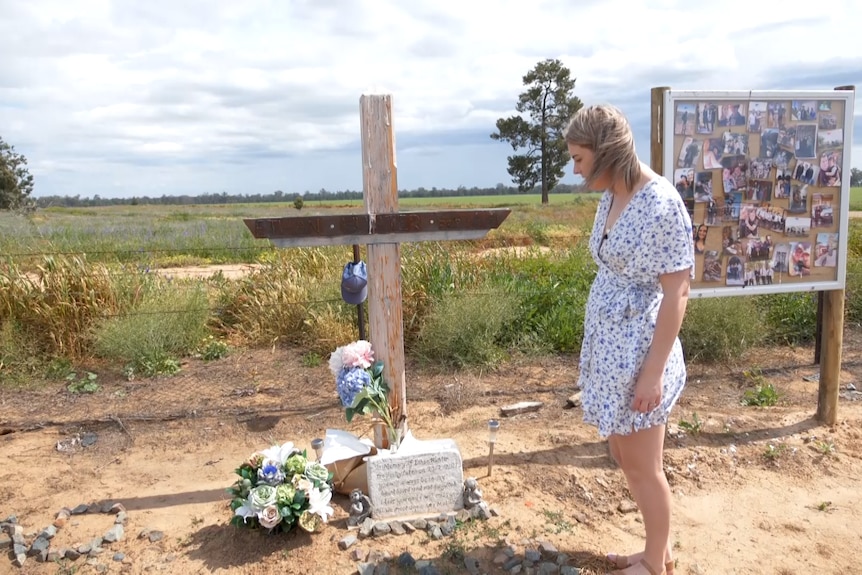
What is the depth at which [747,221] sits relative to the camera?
378 centimetres

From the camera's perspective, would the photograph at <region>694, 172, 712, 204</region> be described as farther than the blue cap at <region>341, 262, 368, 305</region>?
Yes

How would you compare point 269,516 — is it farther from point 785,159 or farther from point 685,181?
point 785,159

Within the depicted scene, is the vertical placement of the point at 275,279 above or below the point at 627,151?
below

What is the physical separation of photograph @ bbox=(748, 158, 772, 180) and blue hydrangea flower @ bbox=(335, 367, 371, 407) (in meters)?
2.54

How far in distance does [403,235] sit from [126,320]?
11.5ft

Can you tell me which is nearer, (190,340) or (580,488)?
(580,488)

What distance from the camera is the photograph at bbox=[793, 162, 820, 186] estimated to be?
3797mm

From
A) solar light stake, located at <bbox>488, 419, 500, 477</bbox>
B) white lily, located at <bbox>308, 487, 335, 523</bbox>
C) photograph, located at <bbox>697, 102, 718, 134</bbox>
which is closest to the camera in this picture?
white lily, located at <bbox>308, 487, 335, 523</bbox>

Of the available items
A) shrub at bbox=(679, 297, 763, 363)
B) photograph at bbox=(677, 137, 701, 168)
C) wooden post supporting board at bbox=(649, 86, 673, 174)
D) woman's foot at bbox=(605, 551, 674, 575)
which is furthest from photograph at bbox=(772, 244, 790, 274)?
woman's foot at bbox=(605, 551, 674, 575)

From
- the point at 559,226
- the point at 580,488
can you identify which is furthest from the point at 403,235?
the point at 559,226

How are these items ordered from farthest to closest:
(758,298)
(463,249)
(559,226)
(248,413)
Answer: (559,226) < (463,249) < (758,298) < (248,413)

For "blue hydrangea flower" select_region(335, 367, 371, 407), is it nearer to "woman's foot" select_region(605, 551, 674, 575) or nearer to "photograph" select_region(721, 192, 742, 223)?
"woman's foot" select_region(605, 551, 674, 575)

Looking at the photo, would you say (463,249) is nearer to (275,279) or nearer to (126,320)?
(275,279)

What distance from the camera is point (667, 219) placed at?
206cm
